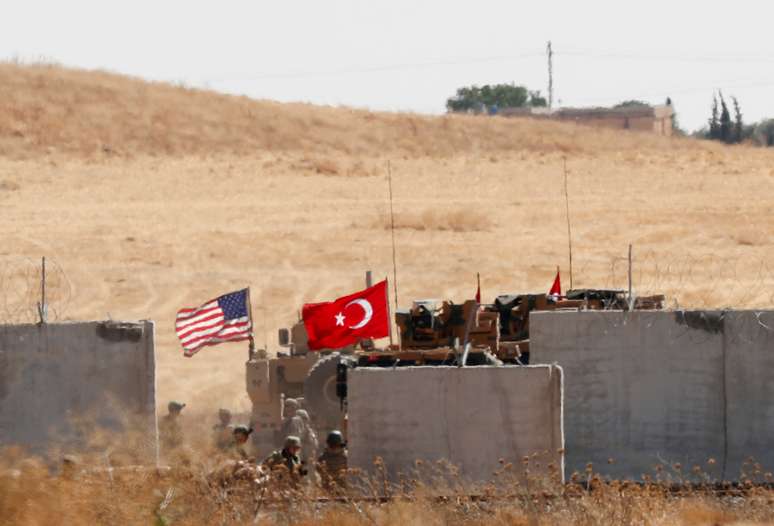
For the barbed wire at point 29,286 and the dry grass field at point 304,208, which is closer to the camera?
the barbed wire at point 29,286

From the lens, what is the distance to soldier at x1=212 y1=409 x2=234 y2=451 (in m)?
19.6

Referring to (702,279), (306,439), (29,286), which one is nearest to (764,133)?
(702,279)

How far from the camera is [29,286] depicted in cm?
3909

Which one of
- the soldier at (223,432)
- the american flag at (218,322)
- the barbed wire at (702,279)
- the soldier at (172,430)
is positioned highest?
the american flag at (218,322)

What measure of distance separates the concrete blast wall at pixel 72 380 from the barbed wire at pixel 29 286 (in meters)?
16.8

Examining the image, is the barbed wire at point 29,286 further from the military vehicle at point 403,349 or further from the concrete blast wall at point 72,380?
the concrete blast wall at point 72,380

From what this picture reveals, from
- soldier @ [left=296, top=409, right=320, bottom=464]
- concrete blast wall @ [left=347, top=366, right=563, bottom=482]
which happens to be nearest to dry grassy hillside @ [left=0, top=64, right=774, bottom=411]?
soldier @ [left=296, top=409, right=320, bottom=464]

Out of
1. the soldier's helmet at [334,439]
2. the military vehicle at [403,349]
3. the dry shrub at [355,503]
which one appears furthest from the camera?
the military vehicle at [403,349]

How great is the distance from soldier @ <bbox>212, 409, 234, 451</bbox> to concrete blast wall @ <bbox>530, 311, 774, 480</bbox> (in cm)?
410

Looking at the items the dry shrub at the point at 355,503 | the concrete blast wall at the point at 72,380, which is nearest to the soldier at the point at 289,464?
the dry shrub at the point at 355,503

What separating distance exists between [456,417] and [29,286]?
969 inches

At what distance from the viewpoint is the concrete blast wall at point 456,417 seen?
629 inches

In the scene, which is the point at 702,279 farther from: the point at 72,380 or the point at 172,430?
the point at 72,380

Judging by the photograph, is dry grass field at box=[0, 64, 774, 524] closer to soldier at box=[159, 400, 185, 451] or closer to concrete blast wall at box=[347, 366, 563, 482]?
soldier at box=[159, 400, 185, 451]
